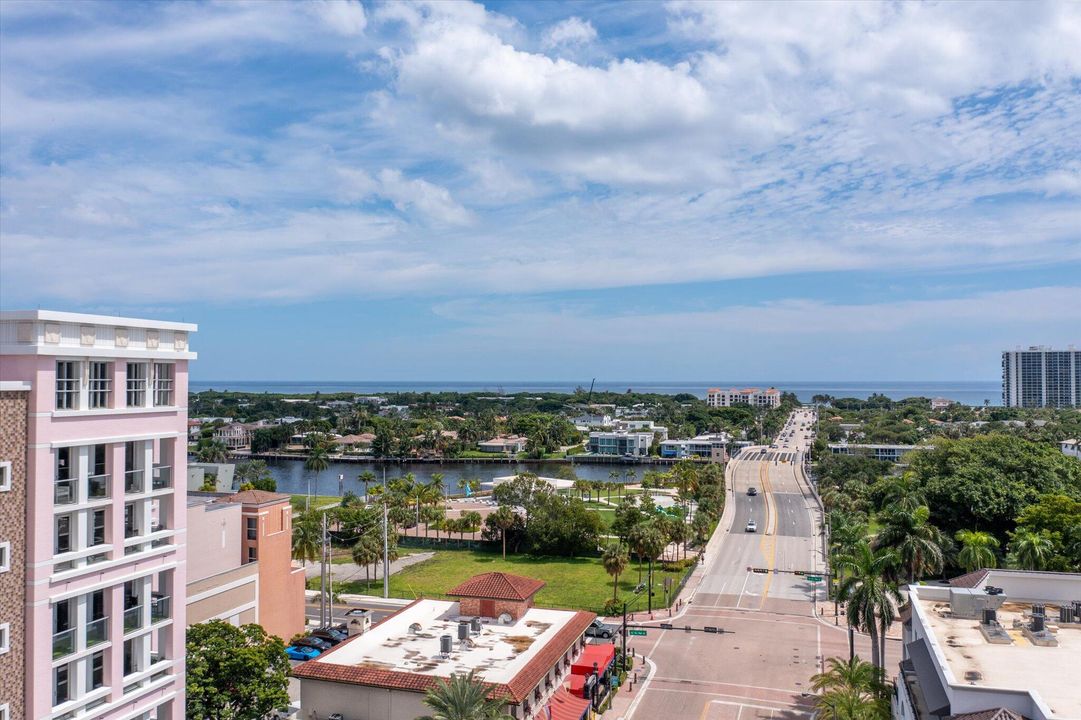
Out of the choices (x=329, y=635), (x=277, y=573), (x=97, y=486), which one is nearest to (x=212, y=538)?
(x=277, y=573)

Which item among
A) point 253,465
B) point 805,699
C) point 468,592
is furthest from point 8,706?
point 253,465

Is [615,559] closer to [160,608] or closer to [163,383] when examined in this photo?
[160,608]

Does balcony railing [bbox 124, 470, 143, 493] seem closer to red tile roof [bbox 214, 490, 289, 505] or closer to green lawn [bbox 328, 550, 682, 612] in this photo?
red tile roof [bbox 214, 490, 289, 505]

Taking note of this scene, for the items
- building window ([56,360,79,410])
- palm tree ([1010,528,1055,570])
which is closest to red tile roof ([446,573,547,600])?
building window ([56,360,79,410])

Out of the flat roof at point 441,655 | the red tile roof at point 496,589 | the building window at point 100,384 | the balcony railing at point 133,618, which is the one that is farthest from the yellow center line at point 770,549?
the building window at point 100,384

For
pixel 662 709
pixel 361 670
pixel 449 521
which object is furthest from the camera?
pixel 449 521

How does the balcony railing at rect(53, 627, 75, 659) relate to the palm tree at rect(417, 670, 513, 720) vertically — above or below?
above

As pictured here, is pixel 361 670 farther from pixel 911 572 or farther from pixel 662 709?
pixel 911 572
